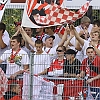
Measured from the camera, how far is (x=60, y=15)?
37.6 ft

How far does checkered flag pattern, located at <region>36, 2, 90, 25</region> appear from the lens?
11242mm

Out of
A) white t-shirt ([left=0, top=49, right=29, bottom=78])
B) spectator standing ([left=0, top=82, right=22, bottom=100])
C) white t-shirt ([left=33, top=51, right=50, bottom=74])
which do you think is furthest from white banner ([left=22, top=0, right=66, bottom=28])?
spectator standing ([left=0, top=82, right=22, bottom=100])

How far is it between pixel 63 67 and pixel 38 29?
10.9 ft

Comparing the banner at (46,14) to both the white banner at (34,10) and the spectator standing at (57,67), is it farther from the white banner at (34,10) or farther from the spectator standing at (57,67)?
the spectator standing at (57,67)

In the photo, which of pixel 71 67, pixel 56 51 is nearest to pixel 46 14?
pixel 56 51

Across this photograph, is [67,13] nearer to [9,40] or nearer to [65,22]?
[65,22]

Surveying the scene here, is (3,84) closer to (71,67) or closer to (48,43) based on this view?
(71,67)

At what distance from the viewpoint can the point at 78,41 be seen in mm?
11625

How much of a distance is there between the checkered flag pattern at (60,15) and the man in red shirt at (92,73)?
1672 mm

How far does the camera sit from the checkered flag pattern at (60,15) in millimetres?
11242

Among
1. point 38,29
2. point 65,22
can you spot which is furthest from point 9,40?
point 65,22

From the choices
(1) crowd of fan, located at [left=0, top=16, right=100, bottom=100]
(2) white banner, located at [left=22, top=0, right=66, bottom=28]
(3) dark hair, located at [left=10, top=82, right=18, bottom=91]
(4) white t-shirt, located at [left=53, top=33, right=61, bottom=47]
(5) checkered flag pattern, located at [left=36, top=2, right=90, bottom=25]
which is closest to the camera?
(1) crowd of fan, located at [left=0, top=16, right=100, bottom=100]

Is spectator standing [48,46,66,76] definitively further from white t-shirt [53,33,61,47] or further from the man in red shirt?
white t-shirt [53,33,61,47]

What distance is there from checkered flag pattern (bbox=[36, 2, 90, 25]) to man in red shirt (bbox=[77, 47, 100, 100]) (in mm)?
1672
